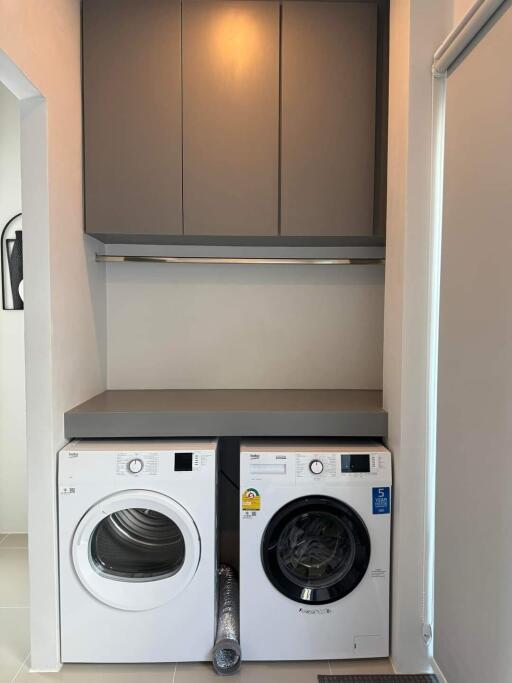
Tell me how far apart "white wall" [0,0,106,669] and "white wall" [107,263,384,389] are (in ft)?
1.76

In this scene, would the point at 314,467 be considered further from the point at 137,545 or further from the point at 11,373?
the point at 11,373

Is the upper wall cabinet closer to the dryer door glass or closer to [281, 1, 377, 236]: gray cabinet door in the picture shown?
[281, 1, 377, 236]: gray cabinet door

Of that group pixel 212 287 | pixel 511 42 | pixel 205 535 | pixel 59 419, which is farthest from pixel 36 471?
pixel 511 42

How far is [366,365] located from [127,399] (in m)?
1.27

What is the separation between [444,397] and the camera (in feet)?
5.46

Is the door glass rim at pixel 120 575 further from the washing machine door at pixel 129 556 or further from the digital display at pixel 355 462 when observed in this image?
the digital display at pixel 355 462

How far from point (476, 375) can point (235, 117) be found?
1.49 metres

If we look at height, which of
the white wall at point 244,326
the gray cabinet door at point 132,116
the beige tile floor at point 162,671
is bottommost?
the beige tile floor at point 162,671

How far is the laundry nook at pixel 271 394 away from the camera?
1494 millimetres

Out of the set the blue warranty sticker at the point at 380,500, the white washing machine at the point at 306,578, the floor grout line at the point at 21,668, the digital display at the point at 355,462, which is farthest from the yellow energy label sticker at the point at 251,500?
the floor grout line at the point at 21,668

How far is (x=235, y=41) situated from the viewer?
82.5 inches

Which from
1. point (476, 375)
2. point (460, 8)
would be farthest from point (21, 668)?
point (460, 8)

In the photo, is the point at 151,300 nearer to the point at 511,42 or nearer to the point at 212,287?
the point at 212,287

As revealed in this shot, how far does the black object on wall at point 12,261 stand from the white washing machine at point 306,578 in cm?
182
